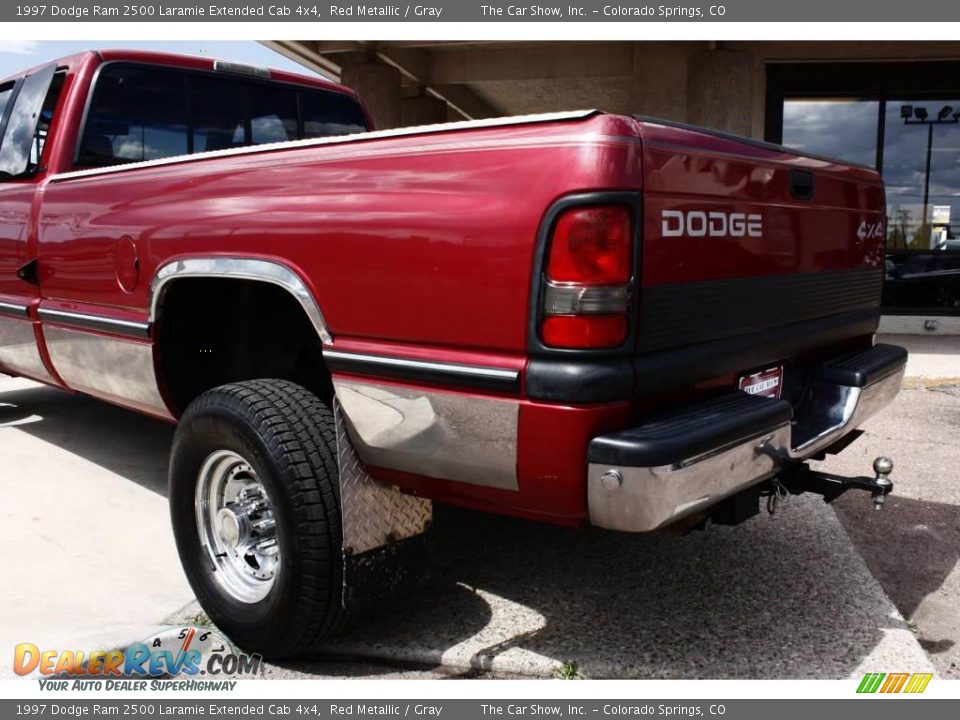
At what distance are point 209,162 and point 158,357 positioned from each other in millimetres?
804

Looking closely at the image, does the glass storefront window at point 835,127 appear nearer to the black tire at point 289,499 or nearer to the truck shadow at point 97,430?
the truck shadow at point 97,430

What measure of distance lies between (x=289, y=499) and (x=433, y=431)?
1.65 ft

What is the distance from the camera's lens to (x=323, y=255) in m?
2.46

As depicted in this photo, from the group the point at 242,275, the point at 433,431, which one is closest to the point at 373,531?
the point at 433,431

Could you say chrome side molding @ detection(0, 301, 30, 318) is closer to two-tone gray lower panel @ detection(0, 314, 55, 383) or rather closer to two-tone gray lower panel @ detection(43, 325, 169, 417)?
two-tone gray lower panel @ detection(0, 314, 55, 383)

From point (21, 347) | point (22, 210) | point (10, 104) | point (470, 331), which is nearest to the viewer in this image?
point (470, 331)

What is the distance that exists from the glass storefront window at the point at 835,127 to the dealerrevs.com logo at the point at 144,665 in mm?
9741

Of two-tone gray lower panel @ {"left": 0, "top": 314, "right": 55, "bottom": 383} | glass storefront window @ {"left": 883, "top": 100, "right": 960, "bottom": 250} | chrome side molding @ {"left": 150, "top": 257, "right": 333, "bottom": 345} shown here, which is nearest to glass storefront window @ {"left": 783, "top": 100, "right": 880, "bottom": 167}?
glass storefront window @ {"left": 883, "top": 100, "right": 960, "bottom": 250}

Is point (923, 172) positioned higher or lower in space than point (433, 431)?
lower

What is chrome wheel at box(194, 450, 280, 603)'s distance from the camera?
108 inches

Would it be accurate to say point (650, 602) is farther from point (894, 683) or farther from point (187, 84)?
point (187, 84)

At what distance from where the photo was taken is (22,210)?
4.08 meters

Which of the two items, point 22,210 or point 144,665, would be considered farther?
point 22,210

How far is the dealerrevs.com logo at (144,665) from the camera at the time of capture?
255 centimetres
